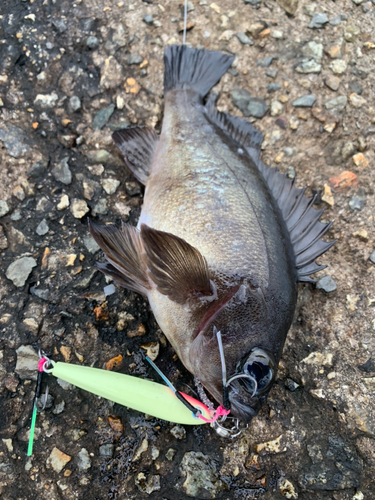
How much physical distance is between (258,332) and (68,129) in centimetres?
245

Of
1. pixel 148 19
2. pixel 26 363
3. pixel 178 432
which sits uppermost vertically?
pixel 148 19

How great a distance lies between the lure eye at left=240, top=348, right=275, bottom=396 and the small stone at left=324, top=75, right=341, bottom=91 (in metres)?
2.78

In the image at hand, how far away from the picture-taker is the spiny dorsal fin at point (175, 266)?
2.32m

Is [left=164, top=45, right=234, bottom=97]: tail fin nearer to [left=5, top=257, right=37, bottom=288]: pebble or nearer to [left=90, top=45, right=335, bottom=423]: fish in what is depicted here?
[left=90, top=45, right=335, bottom=423]: fish

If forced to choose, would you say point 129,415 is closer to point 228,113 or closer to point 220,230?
point 220,230

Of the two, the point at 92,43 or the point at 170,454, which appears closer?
the point at 170,454

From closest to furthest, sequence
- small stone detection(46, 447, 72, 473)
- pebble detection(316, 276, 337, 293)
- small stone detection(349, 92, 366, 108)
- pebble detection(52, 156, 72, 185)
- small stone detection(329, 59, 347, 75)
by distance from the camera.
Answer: small stone detection(46, 447, 72, 473)
pebble detection(316, 276, 337, 293)
pebble detection(52, 156, 72, 185)
small stone detection(349, 92, 366, 108)
small stone detection(329, 59, 347, 75)

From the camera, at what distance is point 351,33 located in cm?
389

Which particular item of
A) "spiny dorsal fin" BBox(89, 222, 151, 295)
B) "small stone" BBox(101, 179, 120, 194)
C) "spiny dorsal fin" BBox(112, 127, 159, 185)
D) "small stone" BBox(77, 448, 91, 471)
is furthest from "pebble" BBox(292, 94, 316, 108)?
"small stone" BBox(77, 448, 91, 471)

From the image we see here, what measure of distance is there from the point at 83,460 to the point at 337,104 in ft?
11.9

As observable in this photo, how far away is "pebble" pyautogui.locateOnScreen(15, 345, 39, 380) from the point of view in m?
2.56

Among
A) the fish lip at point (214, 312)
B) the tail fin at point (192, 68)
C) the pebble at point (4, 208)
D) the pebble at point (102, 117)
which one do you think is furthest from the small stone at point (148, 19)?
the fish lip at point (214, 312)

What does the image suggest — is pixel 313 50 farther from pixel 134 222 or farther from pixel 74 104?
pixel 134 222

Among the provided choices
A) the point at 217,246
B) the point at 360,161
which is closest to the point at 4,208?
the point at 217,246
